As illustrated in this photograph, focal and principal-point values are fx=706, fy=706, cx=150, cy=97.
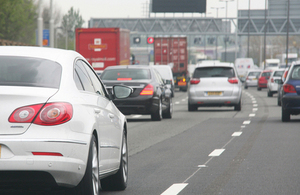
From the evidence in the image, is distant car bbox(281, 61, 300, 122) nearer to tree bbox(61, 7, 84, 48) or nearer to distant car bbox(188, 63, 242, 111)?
distant car bbox(188, 63, 242, 111)

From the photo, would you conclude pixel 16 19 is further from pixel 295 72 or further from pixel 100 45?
pixel 295 72

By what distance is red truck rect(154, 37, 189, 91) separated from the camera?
48.9 m

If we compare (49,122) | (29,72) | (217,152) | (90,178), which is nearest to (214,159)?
(217,152)

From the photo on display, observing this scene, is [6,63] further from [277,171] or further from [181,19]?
[181,19]

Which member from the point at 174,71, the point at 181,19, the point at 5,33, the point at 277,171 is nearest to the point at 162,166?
the point at 277,171

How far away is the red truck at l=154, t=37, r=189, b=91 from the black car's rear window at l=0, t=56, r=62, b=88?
140 feet

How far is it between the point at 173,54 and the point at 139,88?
32.0 m

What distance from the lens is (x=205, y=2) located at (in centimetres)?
6238

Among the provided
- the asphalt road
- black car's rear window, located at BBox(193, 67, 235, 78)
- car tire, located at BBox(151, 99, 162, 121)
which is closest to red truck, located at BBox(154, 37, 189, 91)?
black car's rear window, located at BBox(193, 67, 235, 78)

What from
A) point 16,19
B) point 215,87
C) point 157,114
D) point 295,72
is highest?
point 16,19

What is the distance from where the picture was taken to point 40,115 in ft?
17.1

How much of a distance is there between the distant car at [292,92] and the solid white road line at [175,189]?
9.69 meters

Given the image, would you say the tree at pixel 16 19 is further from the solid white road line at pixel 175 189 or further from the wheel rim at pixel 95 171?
the wheel rim at pixel 95 171

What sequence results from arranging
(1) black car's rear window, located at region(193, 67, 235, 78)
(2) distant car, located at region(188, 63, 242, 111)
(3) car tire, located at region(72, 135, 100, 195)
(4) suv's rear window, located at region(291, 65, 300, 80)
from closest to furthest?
(3) car tire, located at region(72, 135, 100, 195) < (4) suv's rear window, located at region(291, 65, 300, 80) < (2) distant car, located at region(188, 63, 242, 111) < (1) black car's rear window, located at region(193, 67, 235, 78)
